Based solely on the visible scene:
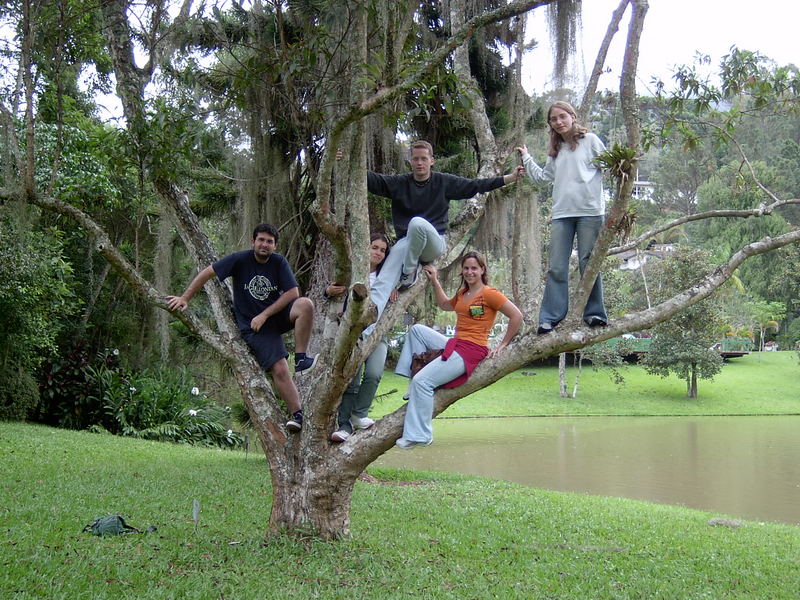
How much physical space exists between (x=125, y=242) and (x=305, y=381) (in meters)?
9.74

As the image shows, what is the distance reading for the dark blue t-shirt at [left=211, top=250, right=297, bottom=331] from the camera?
13.9 ft

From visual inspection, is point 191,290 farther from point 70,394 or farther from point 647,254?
point 647,254

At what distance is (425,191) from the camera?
4.25 metres

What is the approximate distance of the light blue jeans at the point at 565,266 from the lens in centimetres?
393

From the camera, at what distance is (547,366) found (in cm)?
2897

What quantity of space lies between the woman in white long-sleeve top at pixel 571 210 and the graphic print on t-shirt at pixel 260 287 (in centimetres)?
164

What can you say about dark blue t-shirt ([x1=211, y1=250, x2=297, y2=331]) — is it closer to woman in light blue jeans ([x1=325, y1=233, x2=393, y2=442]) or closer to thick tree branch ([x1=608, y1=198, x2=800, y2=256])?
woman in light blue jeans ([x1=325, y1=233, x2=393, y2=442])

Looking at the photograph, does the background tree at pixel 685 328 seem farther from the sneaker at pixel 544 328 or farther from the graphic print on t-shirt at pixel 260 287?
the graphic print on t-shirt at pixel 260 287

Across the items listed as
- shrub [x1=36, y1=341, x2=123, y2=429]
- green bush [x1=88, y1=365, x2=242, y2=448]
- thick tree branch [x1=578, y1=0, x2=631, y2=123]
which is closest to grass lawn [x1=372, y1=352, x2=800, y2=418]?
green bush [x1=88, y1=365, x2=242, y2=448]

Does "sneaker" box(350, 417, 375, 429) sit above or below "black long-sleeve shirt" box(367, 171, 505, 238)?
below

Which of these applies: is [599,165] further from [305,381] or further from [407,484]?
[407,484]

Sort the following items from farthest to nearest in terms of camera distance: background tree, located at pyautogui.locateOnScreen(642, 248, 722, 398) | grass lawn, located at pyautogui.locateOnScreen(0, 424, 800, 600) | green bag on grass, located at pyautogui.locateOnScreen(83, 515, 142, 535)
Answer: background tree, located at pyautogui.locateOnScreen(642, 248, 722, 398), green bag on grass, located at pyautogui.locateOnScreen(83, 515, 142, 535), grass lawn, located at pyautogui.locateOnScreen(0, 424, 800, 600)

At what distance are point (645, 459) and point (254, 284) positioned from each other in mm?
10727

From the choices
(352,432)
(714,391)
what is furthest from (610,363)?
(352,432)
